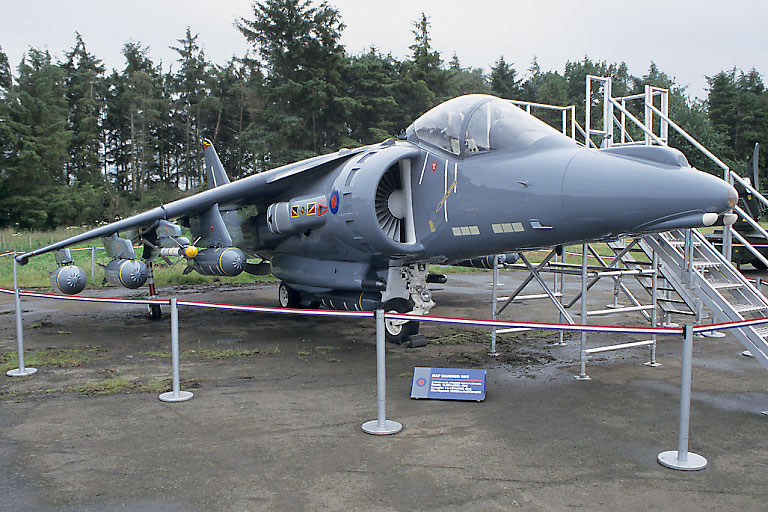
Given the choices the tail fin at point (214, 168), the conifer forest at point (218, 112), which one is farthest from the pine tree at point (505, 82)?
the tail fin at point (214, 168)

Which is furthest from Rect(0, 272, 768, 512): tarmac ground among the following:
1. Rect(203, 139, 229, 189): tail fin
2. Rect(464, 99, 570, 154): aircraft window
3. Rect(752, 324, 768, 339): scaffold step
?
Rect(203, 139, 229, 189): tail fin

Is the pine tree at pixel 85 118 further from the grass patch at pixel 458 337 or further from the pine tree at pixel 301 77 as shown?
the grass patch at pixel 458 337

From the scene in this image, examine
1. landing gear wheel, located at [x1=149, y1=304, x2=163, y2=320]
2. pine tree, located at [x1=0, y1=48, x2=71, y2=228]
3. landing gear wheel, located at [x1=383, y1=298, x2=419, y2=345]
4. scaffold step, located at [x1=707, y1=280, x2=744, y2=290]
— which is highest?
pine tree, located at [x1=0, y1=48, x2=71, y2=228]

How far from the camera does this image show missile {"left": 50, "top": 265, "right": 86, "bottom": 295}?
9586 mm

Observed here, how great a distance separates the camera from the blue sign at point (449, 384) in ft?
19.1

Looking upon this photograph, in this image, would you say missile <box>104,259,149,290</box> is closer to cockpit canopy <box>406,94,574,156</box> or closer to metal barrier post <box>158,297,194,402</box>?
→ metal barrier post <box>158,297,194,402</box>

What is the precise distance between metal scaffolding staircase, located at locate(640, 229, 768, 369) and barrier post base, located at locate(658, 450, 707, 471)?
2216mm

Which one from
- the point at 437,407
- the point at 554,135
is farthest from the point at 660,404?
the point at 554,135

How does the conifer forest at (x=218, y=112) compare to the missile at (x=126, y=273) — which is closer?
the missile at (x=126, y=273)

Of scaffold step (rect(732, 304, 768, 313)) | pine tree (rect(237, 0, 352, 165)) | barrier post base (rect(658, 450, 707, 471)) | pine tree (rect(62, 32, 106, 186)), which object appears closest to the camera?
barrier post base (rect(658, 450, 707, 471))

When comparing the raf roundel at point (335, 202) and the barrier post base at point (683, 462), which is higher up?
the raf roundel at point (335, 202)

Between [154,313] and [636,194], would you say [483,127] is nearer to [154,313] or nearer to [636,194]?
[636,194]

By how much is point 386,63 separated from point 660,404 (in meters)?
34.1

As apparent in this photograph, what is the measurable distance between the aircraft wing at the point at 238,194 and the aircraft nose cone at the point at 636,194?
3.76 m
